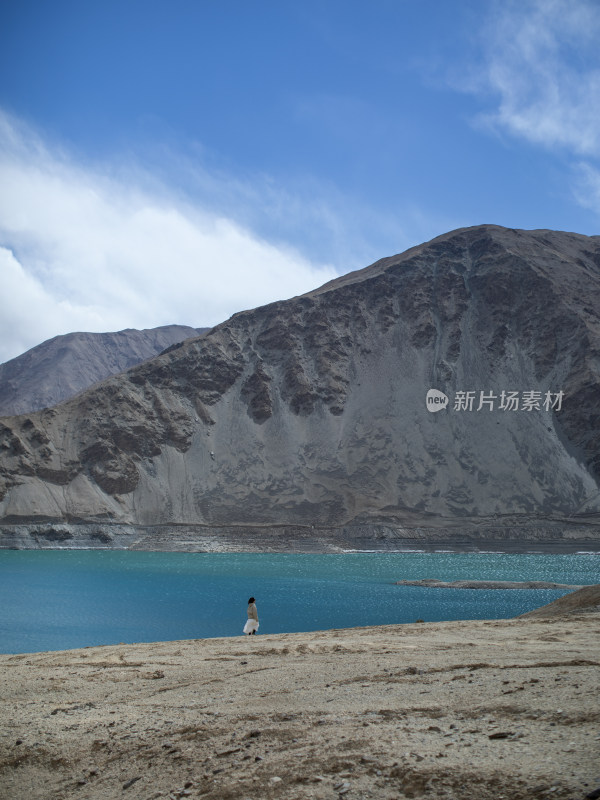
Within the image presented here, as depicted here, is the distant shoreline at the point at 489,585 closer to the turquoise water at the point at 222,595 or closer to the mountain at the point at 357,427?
the turquoise water at the point at 222,595

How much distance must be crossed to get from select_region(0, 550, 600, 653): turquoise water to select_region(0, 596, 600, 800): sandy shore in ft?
50.5

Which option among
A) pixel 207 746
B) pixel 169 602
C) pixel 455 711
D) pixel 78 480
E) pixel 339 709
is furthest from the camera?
pixel 78 480

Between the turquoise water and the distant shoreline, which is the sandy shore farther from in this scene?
the distant shoreline

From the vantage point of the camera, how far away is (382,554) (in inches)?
3947

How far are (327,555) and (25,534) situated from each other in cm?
4468

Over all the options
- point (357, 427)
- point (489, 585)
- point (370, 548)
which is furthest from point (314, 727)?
point (357, 427)

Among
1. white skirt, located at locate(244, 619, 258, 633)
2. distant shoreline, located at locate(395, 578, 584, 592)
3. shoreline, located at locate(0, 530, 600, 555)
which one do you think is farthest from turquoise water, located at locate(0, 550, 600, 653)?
shoreline, located at locate(0, 530, 600, 555)

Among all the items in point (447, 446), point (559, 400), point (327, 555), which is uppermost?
point (559, 400)

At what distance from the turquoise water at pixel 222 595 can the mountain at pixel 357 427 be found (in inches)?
834

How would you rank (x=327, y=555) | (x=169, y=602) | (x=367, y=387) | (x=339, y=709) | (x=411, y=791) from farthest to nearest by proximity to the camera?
(x=367, y=387) → (x=327, y=555) → (x=169, y=602) → (x=339, y=709) → (x=411, y=791)

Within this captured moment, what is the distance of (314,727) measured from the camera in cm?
873

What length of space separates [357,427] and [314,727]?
125 m

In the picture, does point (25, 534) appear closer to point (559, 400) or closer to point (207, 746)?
point (559, 400)

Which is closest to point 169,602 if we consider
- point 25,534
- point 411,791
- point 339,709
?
point 339,709
